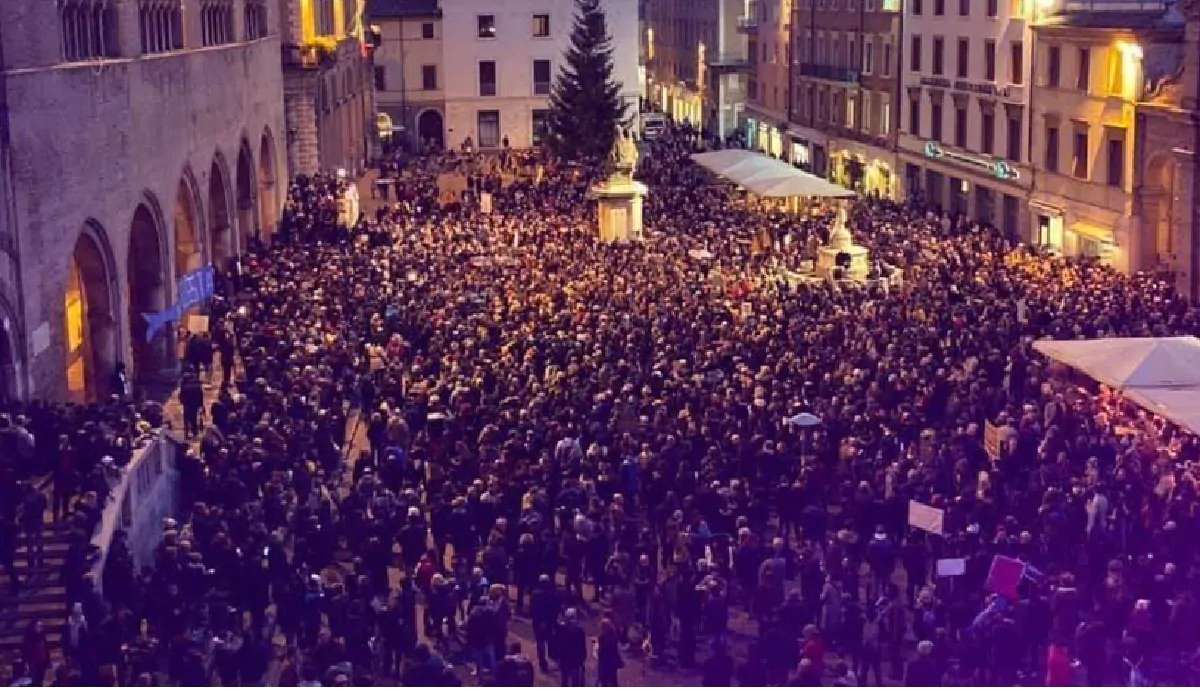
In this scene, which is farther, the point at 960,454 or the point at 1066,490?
the point at 960,454

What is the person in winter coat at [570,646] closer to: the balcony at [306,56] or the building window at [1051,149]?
the building window at [1051,149]

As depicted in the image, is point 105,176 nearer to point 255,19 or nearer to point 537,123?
point 255,19

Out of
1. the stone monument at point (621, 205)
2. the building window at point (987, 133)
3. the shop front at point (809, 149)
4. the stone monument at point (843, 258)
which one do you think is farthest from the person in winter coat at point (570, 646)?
the shop front at point (809, 149)

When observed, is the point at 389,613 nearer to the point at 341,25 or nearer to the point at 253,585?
the point at 253,585

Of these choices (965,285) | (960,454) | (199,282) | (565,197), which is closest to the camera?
(960,454)

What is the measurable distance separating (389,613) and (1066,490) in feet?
28.7

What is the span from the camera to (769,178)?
49.6 metres

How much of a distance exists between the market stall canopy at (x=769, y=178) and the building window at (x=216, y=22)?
15.4 metres

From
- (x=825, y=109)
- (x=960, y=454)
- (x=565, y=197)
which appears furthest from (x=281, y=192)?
(x=960, y=454)

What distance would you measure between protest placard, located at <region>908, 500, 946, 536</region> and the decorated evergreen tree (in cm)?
5402

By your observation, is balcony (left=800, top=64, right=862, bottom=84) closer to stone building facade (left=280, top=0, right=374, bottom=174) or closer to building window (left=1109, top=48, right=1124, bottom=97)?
stone building facade (left=280, top=0, right=374, bottom=174)

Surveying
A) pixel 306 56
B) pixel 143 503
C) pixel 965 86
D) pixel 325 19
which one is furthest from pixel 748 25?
pixel 143 503

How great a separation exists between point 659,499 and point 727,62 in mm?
71062

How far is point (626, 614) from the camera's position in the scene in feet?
59.1
